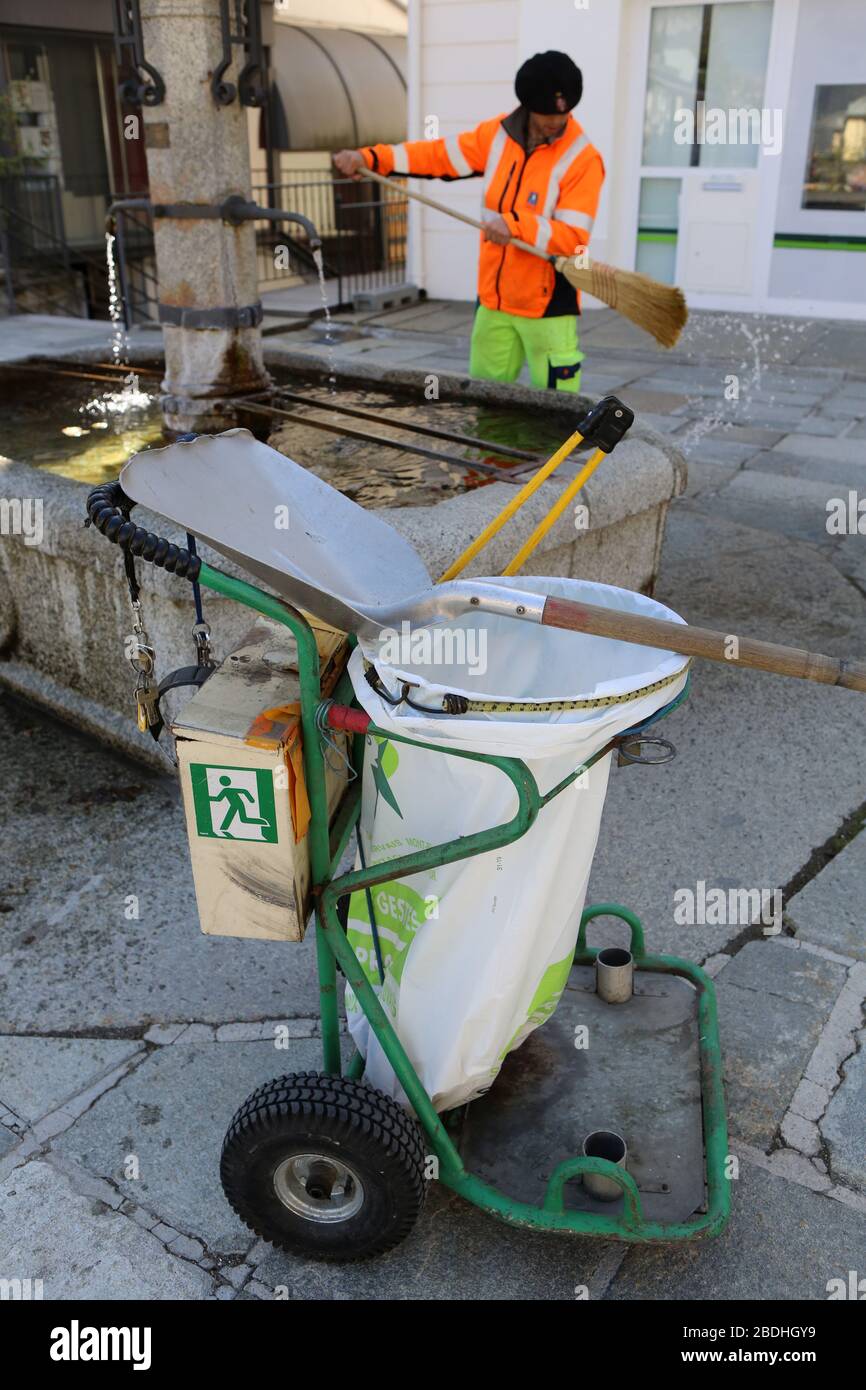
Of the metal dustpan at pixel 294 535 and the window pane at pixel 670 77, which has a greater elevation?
the window pane at pixel 670 77

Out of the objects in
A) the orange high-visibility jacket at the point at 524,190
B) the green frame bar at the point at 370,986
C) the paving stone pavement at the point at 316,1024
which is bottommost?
the paving stone pavement at the point at 316,1024

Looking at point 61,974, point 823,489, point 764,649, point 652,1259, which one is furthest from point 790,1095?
point 823,489

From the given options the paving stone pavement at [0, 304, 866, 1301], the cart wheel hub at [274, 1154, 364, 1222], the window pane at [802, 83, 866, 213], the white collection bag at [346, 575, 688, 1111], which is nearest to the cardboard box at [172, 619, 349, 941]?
the white collection bag at [346, 575, 688, 1111]

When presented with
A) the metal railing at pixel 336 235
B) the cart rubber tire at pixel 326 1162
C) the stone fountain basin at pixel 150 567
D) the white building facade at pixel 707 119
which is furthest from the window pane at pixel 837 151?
the cart rubber tire at pixel 326 1162

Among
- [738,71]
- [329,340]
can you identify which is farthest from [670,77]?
[329,340]

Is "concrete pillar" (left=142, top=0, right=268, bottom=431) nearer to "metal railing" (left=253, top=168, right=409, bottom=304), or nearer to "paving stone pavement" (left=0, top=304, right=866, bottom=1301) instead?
"paving stone pavement" (left=0, top=304, right=866, bottom=1301)

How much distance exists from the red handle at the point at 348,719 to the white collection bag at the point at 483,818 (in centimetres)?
3

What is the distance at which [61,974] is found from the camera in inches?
117

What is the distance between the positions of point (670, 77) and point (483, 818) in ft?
36.2

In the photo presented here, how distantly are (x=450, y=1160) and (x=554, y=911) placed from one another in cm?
51

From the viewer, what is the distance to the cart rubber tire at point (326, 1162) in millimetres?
2084

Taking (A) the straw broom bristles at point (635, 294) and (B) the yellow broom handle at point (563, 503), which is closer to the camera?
(B) the yellow broom handle at point (563, 503)

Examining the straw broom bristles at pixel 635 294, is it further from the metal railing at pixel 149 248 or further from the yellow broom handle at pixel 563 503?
the metal railing at pixel 149 248
